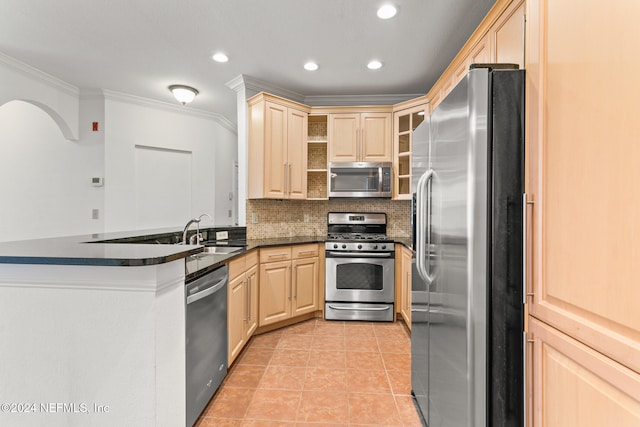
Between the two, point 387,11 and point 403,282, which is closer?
point 387,11

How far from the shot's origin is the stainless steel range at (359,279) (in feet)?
11.3

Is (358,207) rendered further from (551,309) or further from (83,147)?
(83,147)

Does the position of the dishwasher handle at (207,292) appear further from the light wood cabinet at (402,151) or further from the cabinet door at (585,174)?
the light wood cabinet at (402,151)

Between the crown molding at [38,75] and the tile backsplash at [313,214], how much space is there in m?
2.58

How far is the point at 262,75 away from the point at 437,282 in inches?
113

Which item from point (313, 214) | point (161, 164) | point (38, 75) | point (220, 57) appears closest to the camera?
point (220, 57)

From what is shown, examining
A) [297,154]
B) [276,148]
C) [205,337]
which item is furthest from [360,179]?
[205,337]

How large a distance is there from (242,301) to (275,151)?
1.65m

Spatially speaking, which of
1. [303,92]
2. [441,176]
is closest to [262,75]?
[303,92]

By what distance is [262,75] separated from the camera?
3391 millimetres

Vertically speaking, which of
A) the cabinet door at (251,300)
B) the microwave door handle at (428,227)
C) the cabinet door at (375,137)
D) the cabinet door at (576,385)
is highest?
the cabinet door at (375,137)

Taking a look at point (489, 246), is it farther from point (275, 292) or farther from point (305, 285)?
point (305, 285)

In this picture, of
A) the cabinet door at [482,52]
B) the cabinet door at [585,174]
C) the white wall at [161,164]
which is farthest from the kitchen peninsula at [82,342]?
the white wall at [161,164]

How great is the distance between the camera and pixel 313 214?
4.11m
